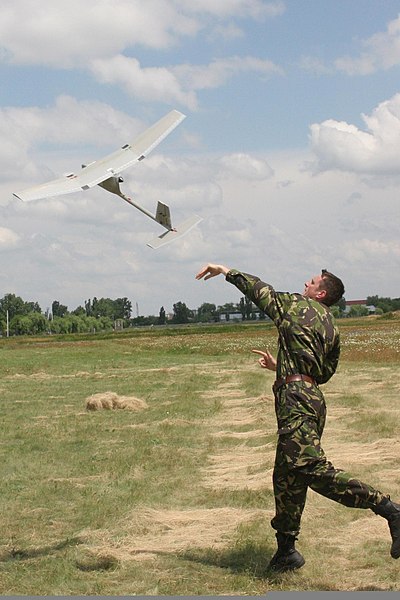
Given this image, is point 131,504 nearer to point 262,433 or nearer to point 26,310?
point 262,433

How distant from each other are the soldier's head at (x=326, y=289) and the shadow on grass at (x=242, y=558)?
2.22 meters

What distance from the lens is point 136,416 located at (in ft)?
55.2

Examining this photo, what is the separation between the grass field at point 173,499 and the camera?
21.1 feet

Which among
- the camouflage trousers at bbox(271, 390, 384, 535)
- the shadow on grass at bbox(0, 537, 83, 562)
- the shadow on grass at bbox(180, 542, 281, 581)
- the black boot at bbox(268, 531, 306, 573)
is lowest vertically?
the shadow on grass at bbox(0, 537, 83, 562)

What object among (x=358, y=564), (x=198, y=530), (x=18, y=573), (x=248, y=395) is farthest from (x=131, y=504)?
(x=248, y=395)

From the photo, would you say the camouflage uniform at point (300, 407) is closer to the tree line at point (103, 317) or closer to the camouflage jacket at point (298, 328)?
the camouflage jacket at point (298, 328)

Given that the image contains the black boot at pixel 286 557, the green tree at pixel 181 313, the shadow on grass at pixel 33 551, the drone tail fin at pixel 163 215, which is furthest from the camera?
the green tree at pixel 181 313

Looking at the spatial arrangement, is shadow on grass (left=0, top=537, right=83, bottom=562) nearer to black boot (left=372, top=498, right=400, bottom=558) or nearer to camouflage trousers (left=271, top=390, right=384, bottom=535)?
camouflage trousers (left=271, top=390, right=384, bottom=535)

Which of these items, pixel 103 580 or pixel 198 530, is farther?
pixel 198 530

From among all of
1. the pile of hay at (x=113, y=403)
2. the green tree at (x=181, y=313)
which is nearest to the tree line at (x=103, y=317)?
the green tree at (x=181, y=313)

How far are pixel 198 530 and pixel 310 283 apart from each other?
271cm

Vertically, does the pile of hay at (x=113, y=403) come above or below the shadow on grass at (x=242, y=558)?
above

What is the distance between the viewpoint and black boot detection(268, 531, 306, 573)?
6.42 metres

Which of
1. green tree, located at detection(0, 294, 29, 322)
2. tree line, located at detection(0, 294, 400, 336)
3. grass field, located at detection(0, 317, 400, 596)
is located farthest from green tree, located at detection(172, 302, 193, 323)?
grass field, located at detection(0, 317, 400, 596)
